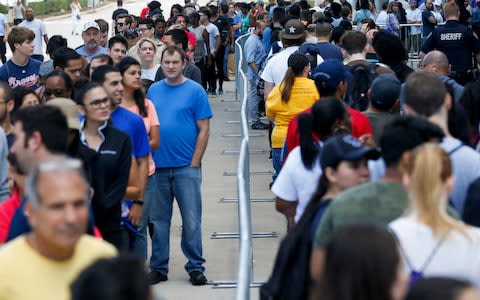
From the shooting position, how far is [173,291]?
11078mm

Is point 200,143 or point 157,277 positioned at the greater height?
point 200,143

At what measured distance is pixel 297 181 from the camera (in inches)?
313

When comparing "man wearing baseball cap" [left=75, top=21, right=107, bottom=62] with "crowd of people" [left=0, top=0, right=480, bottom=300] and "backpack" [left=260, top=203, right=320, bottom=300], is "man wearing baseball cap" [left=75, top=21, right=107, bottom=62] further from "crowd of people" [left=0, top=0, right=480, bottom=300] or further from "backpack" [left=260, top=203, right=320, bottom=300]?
"backpack" [left=260, top=203, right=320, bottom=300]

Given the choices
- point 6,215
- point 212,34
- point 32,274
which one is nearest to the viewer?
point 32,274

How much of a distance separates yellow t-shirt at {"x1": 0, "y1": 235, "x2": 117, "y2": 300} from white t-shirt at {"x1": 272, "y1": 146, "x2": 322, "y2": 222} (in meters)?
2.88

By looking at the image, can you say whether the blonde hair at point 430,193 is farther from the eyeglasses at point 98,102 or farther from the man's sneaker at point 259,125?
the man's sneaker at point 259,125

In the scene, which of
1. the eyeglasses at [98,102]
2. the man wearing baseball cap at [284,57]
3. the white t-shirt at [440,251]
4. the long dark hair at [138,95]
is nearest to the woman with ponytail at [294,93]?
the long dark hair at [138,95]

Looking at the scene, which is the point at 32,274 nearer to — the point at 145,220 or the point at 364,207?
the point at 364,207

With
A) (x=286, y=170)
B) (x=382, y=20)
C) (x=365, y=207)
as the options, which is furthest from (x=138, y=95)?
(x=382, y=20)

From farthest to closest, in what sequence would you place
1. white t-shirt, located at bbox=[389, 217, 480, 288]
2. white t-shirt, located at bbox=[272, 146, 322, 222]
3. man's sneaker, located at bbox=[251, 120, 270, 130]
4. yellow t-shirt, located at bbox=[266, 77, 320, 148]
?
man's sneaker, located at bbox=[251, 120, 270, 130] < yellow t-shirt, located at bbox=[266, 77, 320, 148] < white t-shirt, located at bbox=[272, 146, 322, 222] < white t-shirt, located at bbox=[389, 217, 480, 288]

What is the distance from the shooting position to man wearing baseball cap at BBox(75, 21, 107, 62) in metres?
15.0

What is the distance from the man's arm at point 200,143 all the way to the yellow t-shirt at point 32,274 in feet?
19.2

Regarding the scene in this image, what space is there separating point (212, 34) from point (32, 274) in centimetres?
2093

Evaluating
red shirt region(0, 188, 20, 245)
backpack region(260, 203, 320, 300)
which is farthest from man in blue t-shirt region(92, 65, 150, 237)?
backpack region(260, 203, 320, 300)
